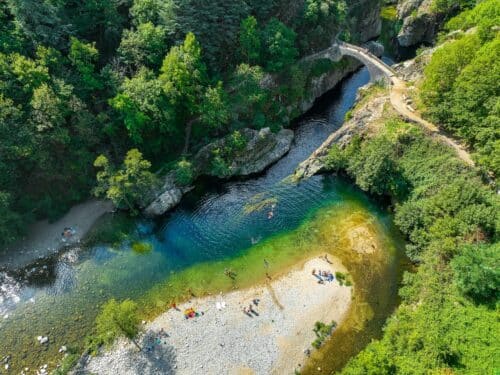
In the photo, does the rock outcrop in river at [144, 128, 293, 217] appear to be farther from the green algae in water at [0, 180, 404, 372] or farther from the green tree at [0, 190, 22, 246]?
the green tree at [0, 190, 22, 246]

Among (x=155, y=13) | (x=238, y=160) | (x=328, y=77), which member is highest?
(x=155, y=13)

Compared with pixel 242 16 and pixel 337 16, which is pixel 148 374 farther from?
pixel 337 16

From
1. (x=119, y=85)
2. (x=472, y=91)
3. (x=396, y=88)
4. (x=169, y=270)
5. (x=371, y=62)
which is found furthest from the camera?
(x=371, y=62)

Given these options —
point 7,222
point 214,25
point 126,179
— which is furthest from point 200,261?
point 214,25

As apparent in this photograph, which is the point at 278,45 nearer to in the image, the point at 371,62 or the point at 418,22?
the point at 371,62

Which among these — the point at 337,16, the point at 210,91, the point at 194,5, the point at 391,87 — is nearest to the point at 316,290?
the point at 210,91

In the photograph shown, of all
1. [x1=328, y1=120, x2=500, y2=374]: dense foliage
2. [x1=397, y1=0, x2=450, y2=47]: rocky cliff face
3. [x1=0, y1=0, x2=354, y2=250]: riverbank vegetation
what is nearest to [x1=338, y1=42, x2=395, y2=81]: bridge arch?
[x1=0, y1=0, x2=354, y2=250]: riverbank vegetation
